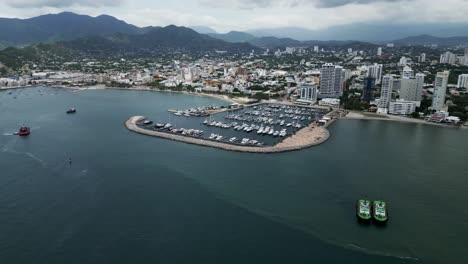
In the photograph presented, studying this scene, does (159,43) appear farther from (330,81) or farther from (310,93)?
(310,93)

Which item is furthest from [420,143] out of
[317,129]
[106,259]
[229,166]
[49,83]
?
[49,83]

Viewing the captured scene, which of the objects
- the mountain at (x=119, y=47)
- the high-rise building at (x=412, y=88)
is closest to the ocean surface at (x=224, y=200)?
the high-rise building at (x=412, y=88)

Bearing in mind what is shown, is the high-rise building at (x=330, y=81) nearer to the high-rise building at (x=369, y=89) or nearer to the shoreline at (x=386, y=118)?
the high-rise building at (x=369, y=89)

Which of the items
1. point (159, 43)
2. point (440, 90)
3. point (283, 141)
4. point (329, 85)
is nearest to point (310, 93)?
point (329, 85)

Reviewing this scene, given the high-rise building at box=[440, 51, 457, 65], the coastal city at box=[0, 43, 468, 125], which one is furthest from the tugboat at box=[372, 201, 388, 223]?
the high-rise building at box=[440, 51, 457, 65]

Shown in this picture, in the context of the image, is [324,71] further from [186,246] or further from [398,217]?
[186,246]

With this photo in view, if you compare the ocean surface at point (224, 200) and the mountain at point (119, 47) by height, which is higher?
the mountain at point (119, 47)

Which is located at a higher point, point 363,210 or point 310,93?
point 310,93
